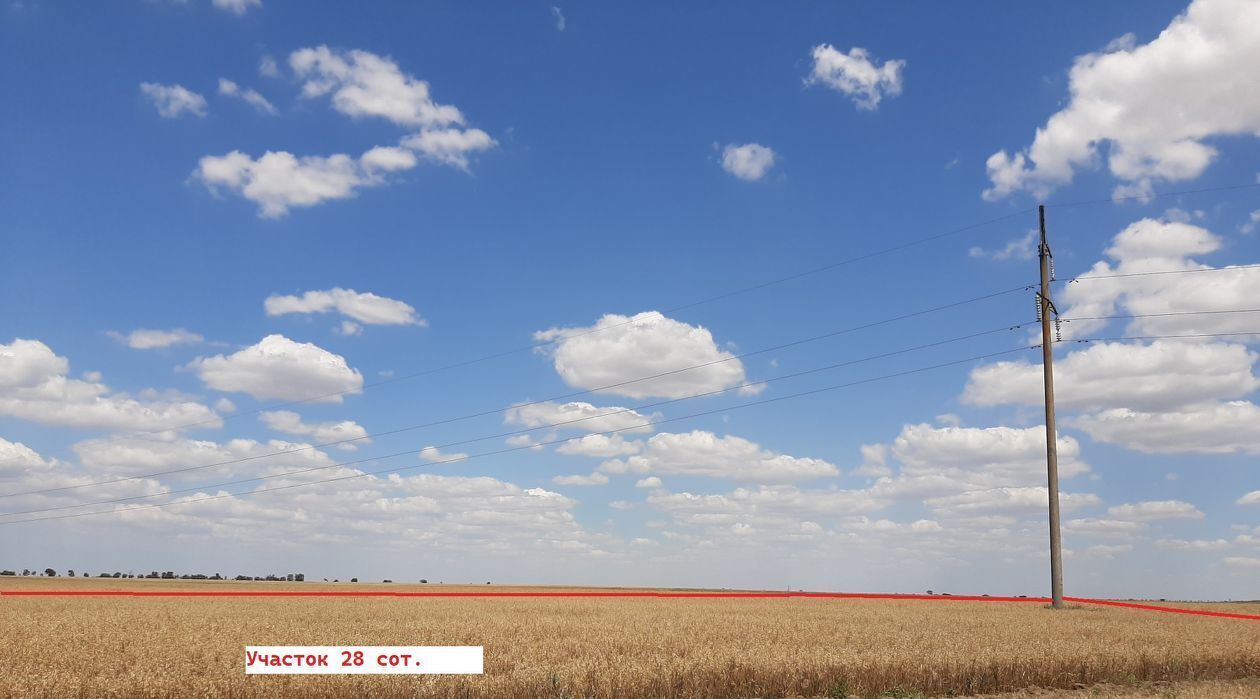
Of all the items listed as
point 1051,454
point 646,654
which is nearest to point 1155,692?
point 646,654

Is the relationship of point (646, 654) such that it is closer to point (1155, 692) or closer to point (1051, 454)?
point (1155, 692)

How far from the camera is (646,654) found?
21.4m

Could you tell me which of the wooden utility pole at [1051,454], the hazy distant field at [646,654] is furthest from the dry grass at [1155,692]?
the wooden utility pole at [1051,454]

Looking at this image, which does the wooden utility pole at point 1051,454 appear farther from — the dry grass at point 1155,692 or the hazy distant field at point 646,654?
the dry grass at point 1155,692

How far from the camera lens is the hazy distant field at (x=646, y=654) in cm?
1741

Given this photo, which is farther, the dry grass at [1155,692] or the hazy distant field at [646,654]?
the dry grass at [1155,692]

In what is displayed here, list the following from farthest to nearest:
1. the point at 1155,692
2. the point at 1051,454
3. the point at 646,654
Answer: the point at 1051,454, the point at 646,654, the point at 1155,692

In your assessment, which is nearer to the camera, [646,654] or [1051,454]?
[646,654]

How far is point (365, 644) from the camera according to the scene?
24.3 m

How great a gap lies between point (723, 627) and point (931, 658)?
10.7 m

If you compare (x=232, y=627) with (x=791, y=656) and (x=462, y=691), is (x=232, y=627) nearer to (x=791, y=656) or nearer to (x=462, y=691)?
(x=462, y=691)

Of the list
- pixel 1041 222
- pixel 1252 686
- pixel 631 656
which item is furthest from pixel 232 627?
pixel 1041 222

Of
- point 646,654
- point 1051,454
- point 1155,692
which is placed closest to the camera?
point 1155,692

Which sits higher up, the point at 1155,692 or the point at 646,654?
the point at 646,654
